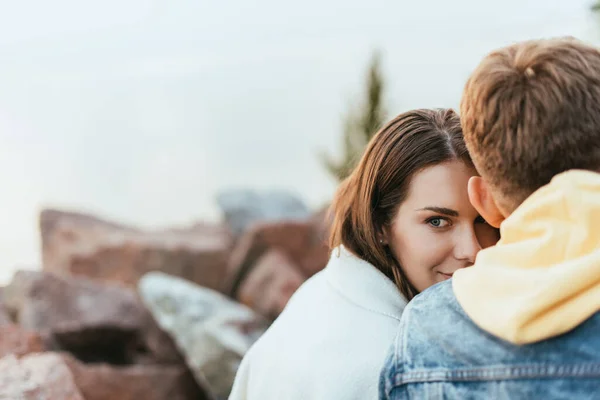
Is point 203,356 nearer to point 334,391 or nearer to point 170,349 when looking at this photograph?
point 170,349

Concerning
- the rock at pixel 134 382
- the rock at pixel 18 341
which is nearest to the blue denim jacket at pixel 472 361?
the rock at pixel 18 341

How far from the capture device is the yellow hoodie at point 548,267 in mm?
1444

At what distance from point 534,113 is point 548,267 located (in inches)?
11.2

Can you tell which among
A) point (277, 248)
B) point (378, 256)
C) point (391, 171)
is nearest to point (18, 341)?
point (378, 256)

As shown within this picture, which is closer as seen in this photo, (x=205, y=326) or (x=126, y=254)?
(x=205, y=326)

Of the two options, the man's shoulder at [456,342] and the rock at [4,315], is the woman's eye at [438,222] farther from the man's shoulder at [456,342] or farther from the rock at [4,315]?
the rock at [4,315]

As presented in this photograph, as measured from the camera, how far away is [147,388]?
15.7 feet

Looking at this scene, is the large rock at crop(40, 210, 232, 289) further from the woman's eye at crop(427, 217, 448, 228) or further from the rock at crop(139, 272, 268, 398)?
the woman's eye at crop(427, 217, 448, 228)

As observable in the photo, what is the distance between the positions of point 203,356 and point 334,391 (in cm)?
282

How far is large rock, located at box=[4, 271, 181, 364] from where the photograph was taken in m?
5.01

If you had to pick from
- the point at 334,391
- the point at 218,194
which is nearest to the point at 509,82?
the point at 334,391

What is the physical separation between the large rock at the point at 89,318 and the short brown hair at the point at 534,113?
12.4 ft

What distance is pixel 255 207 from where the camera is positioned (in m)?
8.09

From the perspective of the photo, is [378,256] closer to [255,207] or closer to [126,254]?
[126,254]
